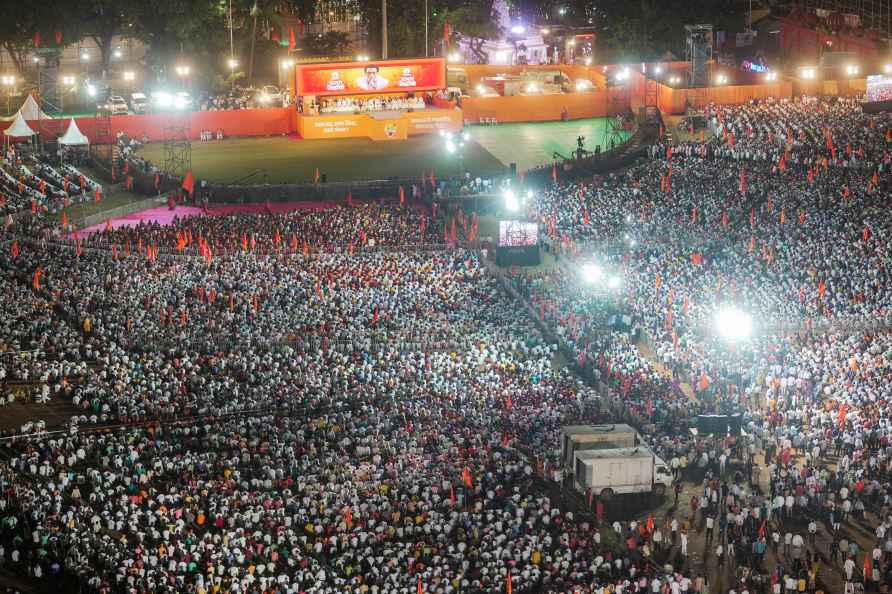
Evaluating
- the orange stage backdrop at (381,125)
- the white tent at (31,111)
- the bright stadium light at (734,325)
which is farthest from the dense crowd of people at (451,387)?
the white tent at (31,111)

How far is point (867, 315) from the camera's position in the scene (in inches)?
1796

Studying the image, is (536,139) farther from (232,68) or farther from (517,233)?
(232,68)

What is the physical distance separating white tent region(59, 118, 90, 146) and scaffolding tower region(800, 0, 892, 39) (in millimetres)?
46526

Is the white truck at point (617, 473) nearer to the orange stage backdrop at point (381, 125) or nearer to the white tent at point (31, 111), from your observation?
the orange stage backdrop at point (381, 125)

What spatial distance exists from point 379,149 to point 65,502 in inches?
1624

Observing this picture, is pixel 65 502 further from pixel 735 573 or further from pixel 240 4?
pixel 240 4

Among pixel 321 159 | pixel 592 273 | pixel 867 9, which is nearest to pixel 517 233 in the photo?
pixel 592 273

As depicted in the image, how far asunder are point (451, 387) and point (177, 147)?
38219 mm

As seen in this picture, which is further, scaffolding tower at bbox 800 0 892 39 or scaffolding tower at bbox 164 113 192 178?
scaffolding tower at bbox 800 0 892 39

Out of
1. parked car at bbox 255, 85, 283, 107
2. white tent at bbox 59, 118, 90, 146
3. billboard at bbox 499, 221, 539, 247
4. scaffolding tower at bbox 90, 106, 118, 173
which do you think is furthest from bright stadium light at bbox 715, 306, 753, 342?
parked car at bbox 255, 85, 283, 107

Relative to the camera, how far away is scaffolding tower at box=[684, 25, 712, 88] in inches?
2889

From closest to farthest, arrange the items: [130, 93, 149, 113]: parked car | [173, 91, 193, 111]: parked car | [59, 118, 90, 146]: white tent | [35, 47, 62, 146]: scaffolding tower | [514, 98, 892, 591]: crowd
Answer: [514, 98, 892, 591]: crowd
[59, 118, 90, 146]: white tent
[35, 47, 62, 146]: scaffolding tower
[173, 91, 193, 111]: parked car
[130, 93, 149, 113]: parked car

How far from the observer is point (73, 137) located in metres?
66.6

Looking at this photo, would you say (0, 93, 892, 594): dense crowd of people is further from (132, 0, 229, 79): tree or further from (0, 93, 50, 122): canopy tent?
(132, 0, 229, 79): tree
